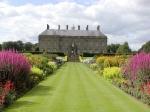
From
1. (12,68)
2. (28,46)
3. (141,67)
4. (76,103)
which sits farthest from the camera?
(28,46)

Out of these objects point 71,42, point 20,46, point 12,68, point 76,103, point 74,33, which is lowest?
point 76,103

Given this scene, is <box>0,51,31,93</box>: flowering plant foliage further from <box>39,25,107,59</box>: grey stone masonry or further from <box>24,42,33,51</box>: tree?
<box>24,42,33,51</box>: tree

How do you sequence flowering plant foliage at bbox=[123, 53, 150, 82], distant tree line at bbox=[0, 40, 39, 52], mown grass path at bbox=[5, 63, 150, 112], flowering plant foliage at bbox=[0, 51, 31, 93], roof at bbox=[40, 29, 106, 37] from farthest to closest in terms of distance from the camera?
roof at bbox=[40, 29, 106, 37] < distant tree line at bbox=[0, 40, 39, 52] < flowering plant foliage at bbox=[123, 53, 150, 82] < flowering plant foliage at bbox=[0, 51, 31, 93] < mown grass path at bbox=[5, 63, 150, 112]

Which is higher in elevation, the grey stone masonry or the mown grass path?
the grey stone masonry

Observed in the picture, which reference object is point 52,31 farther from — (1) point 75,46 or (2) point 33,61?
(2) point 33,61

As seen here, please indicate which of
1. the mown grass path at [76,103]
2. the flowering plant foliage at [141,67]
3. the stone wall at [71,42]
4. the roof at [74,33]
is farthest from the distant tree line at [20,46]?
the mown grass path at [76,103]

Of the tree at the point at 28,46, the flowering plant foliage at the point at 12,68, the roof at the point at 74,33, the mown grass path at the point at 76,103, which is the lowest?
the mown grass path at the point at 76,103

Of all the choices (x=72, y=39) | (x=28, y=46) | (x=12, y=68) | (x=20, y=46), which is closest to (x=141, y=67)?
(x=12, y=68)

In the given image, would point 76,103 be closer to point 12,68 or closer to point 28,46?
point 12,68

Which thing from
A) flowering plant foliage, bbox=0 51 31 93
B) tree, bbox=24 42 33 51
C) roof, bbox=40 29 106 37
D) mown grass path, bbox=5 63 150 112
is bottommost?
mown grass path, bbox=5 63 150 112

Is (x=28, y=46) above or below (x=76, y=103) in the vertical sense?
above

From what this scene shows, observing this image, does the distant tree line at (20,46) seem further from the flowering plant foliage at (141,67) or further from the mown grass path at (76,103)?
the mown grass path at (76,103)

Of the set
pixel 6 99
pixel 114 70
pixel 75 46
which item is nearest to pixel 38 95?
pixel 6 99

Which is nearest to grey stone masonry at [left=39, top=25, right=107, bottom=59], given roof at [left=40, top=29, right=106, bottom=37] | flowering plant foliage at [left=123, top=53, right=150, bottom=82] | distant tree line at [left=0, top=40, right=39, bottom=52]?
roof at [left=40, top=29, right=106, bottom=37]
